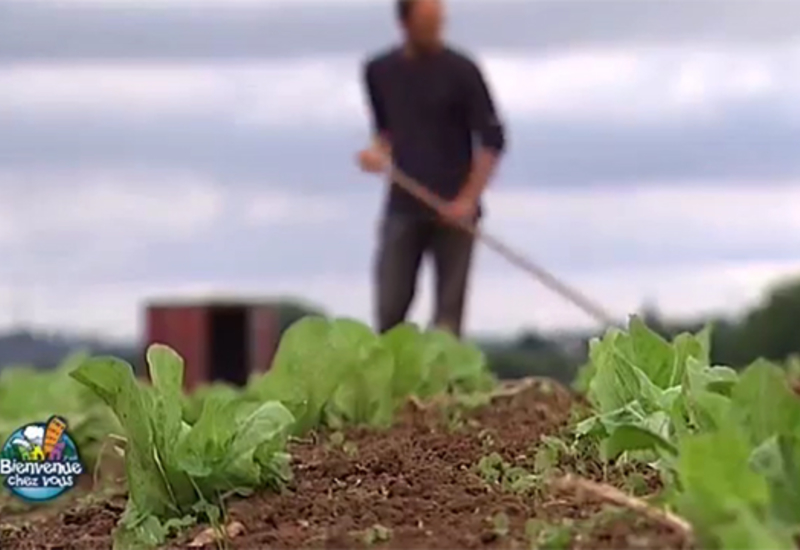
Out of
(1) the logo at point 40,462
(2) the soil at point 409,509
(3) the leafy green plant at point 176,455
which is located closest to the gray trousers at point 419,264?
(2) the soil at point 409,509

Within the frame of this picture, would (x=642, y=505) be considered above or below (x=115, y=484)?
above

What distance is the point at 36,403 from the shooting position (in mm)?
5430

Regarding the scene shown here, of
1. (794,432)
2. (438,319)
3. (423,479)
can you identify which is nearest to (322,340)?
(423,479)

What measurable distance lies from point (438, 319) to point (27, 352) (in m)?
1.58

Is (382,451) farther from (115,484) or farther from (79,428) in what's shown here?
(79,428)

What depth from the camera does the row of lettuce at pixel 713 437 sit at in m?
2.35

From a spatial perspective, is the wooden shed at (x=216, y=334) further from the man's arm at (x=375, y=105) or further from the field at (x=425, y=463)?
the field at (x=425, y=463)

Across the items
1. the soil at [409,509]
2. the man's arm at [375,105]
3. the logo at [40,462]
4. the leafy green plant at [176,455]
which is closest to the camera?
the soil at [409,509]

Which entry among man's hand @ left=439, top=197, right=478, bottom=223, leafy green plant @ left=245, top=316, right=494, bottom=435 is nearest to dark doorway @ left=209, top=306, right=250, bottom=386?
man's hand @ left=439, top=197, right=478, bottom=223

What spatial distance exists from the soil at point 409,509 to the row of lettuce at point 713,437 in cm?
7

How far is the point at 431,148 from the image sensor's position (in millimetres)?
7996

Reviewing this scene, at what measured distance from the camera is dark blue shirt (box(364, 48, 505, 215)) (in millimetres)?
7953

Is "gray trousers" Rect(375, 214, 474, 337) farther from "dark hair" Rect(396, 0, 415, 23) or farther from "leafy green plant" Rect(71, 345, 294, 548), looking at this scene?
"leafy green plant" Rect(71, 345, 294, 548)

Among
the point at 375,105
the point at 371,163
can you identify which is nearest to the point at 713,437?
the point at 371,163
